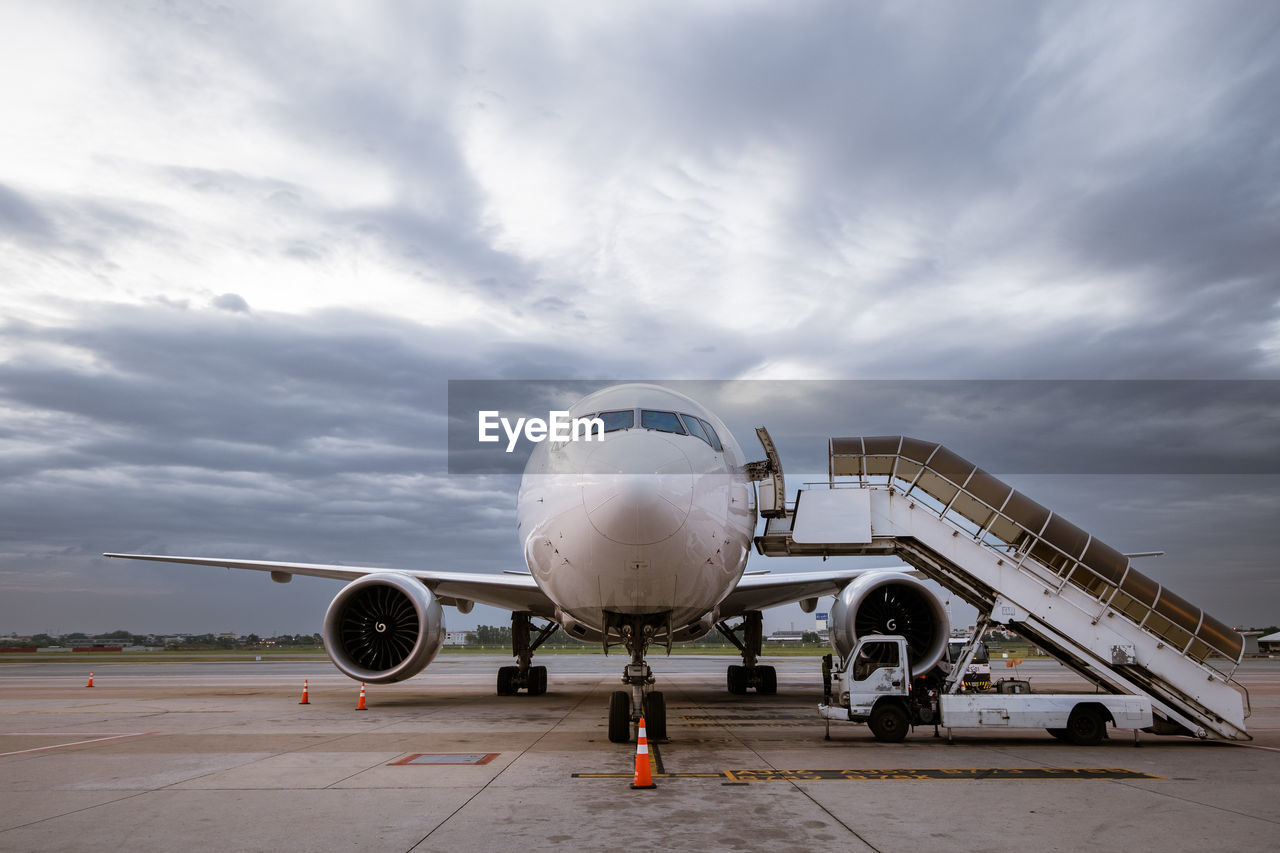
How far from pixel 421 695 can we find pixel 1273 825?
17823 millimetres

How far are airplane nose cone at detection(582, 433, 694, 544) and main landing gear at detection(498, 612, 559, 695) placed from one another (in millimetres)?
10167

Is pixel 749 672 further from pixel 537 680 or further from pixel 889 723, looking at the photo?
pixel 889 723

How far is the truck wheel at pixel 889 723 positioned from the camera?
37.7 ft

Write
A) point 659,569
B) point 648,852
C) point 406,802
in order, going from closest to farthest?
1. point 648,852
2. point 406,802
3. point 659,569

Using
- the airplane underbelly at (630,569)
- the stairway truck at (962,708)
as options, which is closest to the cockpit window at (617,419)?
the airplane underbelly at (630,569)

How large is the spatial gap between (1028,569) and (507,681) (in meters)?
12.1

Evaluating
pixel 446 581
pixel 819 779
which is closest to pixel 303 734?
pixel 446 581

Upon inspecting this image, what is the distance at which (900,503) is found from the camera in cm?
1307

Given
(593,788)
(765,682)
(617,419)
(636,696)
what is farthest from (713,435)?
(765,682)

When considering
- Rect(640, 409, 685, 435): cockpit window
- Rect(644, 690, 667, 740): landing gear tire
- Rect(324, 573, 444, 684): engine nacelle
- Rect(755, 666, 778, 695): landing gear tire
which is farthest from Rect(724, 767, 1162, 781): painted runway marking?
Rect(755, 666, 778, 695): landing gear tire

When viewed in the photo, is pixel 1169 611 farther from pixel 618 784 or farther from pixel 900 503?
pixel 618 784

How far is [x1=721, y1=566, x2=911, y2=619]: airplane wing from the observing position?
17391mm

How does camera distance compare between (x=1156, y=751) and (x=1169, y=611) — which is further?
(x=1169, y=611)

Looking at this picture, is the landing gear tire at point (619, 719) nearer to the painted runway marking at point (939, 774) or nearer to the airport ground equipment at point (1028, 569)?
the painted runway marking at point (939, 774)
